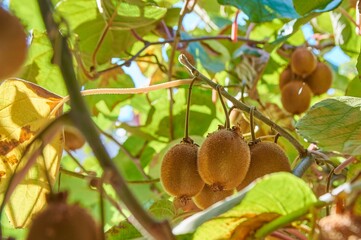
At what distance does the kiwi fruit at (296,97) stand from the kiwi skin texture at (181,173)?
0.71 meters

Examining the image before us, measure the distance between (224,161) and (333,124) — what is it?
0.16 meters

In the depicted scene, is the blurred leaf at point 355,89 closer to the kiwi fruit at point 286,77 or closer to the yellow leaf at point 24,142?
the kiwi fruit at point 286,77

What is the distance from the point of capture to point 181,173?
3.26 ft

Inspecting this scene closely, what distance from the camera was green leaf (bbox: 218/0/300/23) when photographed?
152cm

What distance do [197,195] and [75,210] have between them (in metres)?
0.55

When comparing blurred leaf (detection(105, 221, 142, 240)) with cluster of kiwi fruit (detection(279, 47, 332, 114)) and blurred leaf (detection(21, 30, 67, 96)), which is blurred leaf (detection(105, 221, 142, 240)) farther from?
cluster of kiwi fruit (detection(279, 47, 332, 114))

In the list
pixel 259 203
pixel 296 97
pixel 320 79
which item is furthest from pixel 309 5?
pixel 259 203

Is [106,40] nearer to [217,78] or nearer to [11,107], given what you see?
Result: [217,78]

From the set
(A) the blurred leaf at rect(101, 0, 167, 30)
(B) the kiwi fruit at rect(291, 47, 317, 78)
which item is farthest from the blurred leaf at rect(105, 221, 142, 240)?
(B) the kiwi fruit at rect(291, 47, 317, 78)

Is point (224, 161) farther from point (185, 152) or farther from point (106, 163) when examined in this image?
point (106, 163)

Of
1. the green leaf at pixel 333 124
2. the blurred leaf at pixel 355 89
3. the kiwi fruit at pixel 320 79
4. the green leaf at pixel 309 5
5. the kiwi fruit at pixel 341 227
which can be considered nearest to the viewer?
the kiwi fruit at pixel 341 227

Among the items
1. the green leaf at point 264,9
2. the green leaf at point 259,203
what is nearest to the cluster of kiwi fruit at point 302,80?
the green leaf at point 264,9

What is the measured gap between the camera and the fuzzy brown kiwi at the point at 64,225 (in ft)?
1.59

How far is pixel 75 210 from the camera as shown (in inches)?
20.1
